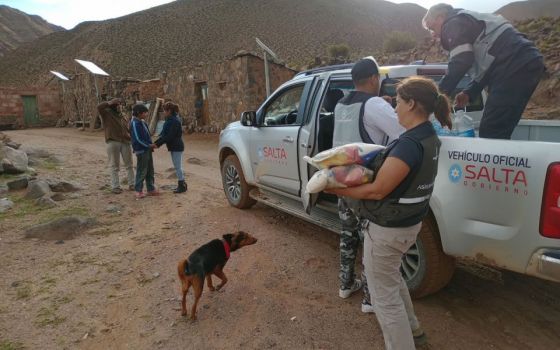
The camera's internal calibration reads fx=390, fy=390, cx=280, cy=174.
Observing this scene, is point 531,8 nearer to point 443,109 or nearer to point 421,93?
point 443,109

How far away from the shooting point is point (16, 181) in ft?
24.5

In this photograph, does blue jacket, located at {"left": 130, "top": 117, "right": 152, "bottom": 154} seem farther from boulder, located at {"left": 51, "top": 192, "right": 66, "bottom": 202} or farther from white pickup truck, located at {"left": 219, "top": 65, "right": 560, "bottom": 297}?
white pickup truck, located at {"left": 219, "top": 65, "right": 560, "bottom": 297}

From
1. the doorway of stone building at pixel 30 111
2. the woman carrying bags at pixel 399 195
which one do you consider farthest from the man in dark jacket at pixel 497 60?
the doorway of stone building at pixel 30 111

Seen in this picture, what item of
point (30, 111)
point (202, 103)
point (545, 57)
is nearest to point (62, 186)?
point (202, 103)

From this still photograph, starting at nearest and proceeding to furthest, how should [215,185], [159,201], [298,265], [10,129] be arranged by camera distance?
[298,265], [159,201], [215,185], [10,129]

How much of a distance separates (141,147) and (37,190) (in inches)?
76.4

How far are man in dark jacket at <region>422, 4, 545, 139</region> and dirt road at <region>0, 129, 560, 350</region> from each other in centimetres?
147

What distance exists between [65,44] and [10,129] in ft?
147

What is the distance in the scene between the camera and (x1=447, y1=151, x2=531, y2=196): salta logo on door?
7.70 ft

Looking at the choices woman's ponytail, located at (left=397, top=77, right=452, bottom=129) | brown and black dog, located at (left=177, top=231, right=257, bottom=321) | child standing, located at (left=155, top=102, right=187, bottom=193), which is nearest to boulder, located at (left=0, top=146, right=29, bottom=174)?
child standing, located at (left=155, top=102, right=187, bottom=193)

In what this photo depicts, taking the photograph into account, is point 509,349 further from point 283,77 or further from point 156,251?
point 283,77

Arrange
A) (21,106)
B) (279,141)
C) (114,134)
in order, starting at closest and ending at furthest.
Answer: (279,141), (114,134), (21,106)

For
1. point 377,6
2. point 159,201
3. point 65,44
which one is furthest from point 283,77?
point 65,44

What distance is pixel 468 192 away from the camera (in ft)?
8.56
